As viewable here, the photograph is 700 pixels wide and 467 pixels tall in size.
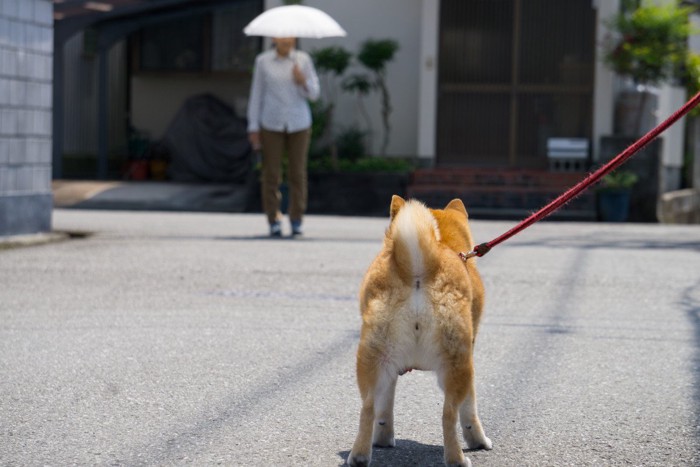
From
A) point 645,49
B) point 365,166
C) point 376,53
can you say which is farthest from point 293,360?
point 376,53

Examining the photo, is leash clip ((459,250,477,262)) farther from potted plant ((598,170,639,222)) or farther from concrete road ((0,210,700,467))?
potted plant ((598,170,639,222))

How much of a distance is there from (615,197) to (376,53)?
14.0ft

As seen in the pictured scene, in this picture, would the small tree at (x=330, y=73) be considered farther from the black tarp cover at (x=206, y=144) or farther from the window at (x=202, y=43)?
the window at (x=202, y=43)

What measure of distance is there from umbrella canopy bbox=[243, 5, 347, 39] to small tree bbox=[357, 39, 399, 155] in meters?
5.69

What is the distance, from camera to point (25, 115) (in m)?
10.6

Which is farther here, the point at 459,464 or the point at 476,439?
the point at 476,439

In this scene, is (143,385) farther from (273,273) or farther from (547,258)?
(547,258)

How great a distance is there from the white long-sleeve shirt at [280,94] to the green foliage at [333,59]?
241 inches

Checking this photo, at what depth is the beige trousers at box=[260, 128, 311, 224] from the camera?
37.7 ft

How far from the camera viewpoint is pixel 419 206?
3.56 meters

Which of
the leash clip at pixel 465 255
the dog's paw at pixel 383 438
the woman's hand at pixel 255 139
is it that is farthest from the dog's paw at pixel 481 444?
the woman's hand at pixel 255 139

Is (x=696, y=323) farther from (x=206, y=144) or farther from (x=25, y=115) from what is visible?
(x=206, y=144)

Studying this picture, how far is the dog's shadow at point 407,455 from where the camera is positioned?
3740 mm

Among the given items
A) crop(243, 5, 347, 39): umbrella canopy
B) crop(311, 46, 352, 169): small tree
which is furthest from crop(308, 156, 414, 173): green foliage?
crop(243, 5, 347, 39): umbrella canopy
